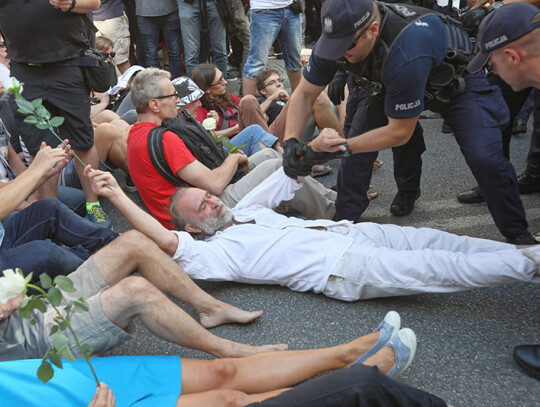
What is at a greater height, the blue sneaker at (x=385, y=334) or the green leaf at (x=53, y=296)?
the green leaf at (x=53, y=296)

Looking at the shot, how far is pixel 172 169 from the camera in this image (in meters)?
3.33

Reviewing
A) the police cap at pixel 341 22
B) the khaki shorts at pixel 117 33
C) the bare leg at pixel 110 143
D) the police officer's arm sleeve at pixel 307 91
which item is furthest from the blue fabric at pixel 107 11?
the police cap at pixel 341 22

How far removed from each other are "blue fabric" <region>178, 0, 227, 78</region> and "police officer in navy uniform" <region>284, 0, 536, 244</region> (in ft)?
9.67

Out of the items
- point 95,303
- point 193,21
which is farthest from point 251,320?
point 193,21

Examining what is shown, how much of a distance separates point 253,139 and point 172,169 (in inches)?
44.5

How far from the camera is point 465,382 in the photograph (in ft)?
6.90

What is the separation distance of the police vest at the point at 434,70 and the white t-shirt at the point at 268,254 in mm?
810

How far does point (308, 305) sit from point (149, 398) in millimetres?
1056

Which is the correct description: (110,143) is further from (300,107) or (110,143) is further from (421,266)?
(421,266)

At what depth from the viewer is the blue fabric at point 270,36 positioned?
16.5 ft

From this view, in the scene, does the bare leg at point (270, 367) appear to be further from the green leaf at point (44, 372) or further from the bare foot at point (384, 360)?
the green leaf at point (44, 372)

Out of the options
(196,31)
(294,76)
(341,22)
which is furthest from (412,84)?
(196,31)

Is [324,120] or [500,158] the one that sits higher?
[500,158]

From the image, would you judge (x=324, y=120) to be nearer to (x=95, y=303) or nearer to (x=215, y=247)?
(x=215, y=247)
